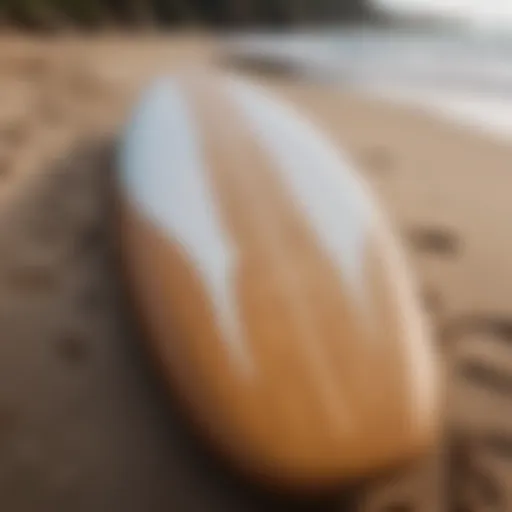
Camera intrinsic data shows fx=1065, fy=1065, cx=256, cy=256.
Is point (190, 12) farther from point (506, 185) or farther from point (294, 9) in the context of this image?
point (506, 185)

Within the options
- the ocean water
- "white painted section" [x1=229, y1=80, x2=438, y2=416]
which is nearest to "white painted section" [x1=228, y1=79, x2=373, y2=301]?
"white painted section" [x1=229, y1=80, x2=438, y2=416]

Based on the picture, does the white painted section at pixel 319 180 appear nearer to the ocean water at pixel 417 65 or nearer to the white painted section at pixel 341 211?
the white painted section at pixel 341 211

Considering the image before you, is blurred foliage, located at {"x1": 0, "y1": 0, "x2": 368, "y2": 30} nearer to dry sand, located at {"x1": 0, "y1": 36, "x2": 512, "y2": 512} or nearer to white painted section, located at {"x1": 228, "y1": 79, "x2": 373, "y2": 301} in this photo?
dry sand, located at {"x1": 0, "y1": 36, "x2": 512, "y2": 512}

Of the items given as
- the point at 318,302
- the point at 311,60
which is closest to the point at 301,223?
the point at 318,302

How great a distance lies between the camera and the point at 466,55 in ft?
2.78

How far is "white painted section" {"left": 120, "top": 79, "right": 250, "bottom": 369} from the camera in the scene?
0.39 meters

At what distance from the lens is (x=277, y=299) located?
0.39 m

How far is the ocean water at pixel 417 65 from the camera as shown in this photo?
2.25ft

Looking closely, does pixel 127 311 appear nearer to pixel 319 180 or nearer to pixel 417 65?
pixel 319 180

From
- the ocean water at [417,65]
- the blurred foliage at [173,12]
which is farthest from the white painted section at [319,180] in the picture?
the blurred foliage at [173,12]

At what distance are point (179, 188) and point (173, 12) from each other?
0.48 m

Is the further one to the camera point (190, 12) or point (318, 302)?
point (190, 12)

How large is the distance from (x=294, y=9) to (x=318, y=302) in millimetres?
606

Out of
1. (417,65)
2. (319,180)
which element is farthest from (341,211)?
(417,65)
